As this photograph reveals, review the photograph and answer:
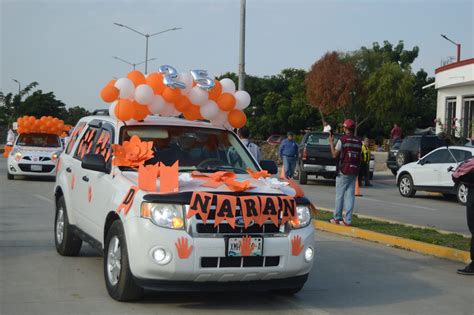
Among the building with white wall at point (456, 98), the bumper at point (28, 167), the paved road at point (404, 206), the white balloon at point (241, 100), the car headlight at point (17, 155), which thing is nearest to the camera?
the white balloon at point (241, 100)

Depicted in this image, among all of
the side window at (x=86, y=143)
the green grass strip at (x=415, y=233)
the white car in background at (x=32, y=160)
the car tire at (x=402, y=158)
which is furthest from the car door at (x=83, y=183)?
the car tire at (x=402, y=158)

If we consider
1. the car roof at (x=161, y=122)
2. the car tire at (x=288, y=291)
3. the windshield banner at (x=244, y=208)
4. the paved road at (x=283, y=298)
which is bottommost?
the paved road at (x=283, y=298)

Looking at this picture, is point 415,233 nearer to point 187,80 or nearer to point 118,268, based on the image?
point 187,80

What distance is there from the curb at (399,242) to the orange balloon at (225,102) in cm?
262

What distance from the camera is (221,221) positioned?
605 cm

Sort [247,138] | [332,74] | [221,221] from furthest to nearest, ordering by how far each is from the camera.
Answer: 1. [332,74]
2. [247,138]
3. [221,221]

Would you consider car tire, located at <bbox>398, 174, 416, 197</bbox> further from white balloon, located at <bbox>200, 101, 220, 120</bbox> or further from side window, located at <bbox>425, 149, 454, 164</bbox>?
white balloon, located at <bbox>200, 101, 220, 120</bbox>

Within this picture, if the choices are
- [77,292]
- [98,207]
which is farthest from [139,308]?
[98,207]

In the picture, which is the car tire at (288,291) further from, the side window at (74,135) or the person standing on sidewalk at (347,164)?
the person standing on sidewalk at (347,164)

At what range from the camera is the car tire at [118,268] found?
20.7 ft

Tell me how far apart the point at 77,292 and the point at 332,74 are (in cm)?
5183

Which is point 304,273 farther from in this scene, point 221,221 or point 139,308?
point 139,308

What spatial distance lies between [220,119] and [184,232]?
266 centimetres

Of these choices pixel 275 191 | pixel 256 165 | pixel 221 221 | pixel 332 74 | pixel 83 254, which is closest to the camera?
pixel 221 221
